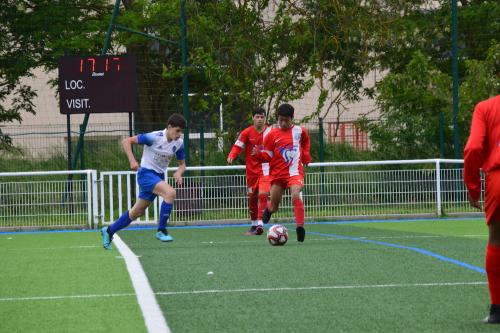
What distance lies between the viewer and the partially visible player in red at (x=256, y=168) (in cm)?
1666

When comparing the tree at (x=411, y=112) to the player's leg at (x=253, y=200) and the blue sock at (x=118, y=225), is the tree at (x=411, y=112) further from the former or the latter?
the blue sock at (x=118, y=225)

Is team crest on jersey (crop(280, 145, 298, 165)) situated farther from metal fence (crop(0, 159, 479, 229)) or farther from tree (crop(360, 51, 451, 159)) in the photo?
tree (crop(360, 51, 451, 159))

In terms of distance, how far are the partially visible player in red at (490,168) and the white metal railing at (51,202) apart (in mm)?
14222

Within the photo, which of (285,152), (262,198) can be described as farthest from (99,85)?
(285,152)

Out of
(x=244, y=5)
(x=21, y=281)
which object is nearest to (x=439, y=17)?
(x=244, y=5)

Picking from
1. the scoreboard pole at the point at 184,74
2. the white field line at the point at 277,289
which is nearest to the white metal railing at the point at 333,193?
the scoreboard pole at the point at 184,74

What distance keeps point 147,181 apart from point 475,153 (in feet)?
26.6

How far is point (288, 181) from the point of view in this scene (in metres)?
14.4

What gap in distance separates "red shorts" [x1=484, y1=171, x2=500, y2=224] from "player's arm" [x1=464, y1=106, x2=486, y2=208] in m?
0.09

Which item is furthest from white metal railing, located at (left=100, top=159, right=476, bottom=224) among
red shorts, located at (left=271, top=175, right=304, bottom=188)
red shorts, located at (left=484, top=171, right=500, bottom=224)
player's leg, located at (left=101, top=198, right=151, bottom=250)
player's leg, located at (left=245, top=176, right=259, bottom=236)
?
red shorts, located at (left=484, top=171, right=500, bottom=224)

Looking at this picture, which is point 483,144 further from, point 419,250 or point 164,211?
point 164,211

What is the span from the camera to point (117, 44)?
96.3 feet

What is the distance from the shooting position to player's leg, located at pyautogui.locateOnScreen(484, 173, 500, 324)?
654 centimetres

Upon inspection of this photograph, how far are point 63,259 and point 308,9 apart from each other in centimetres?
1496
